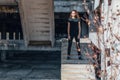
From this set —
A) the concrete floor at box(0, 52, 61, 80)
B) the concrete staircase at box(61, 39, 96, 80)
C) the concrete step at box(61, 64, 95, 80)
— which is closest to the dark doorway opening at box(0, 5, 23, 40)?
the concrete floor at box(0, 52, 61, 80)

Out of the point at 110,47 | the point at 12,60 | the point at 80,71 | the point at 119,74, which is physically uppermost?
the point at 110,47

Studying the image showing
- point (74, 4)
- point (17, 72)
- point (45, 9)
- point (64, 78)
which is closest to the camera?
point (64, 78)

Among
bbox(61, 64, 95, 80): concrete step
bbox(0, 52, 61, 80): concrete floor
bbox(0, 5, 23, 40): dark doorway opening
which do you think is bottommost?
bbox(0, 52, 61, 80): concrete floor

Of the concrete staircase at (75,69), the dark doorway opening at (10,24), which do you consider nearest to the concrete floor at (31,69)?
the concrete staircase at (75,69)

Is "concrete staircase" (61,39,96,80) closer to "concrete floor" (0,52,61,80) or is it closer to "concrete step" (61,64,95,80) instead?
"concrete step" (61,64,95,80)

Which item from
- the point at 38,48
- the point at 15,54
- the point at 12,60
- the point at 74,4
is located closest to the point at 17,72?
the point at 38,48

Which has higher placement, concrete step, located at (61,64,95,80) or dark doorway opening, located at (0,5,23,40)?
dark doorway opening, located at (0,5,23,40)

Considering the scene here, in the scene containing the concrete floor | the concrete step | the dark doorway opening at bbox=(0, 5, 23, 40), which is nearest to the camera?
the concrete step

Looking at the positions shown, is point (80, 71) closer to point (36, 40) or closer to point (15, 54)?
point (36, 40)

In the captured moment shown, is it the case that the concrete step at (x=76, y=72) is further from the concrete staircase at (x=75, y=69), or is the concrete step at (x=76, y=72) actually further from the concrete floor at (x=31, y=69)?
the concrete floor at (x=31, y=69)

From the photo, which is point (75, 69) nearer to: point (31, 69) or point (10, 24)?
point (31, 69)

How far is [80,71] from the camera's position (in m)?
12.1

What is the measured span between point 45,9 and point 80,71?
31.8 feet

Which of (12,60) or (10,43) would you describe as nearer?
(10,43)
